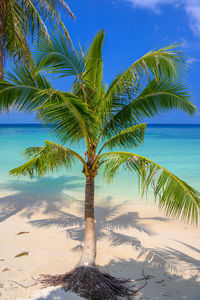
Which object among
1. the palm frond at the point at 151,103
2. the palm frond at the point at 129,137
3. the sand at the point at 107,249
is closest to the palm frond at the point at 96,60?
the palm frond at the point at 151,103

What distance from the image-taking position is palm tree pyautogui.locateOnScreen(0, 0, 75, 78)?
6203 millimetres

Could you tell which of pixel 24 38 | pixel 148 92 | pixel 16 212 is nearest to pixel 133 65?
pixel 148 92

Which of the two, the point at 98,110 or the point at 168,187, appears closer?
the point at 168,187

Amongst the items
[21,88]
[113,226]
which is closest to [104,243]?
[113,226]

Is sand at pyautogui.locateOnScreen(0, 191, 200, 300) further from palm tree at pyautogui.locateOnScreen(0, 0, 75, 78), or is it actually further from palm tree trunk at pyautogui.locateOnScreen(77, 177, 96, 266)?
palm tree at pyautogui.locateOnScreen(0, 0, 75, 78)

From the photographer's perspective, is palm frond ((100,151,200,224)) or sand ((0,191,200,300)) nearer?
palm frond ((100,151,200,224))

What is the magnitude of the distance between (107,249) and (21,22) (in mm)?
5619

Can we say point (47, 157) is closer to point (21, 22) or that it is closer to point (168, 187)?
point (168, 187)

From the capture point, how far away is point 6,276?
163 inches

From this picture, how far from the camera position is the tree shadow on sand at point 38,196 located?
823 centimetres

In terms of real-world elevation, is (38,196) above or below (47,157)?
below

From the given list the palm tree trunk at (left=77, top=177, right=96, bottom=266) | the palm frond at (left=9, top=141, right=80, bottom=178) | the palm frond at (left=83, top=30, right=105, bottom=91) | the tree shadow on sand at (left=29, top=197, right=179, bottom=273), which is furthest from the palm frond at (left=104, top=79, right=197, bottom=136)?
the tree shadow on sand at (left=29, top=197, right=179, bottom=273)

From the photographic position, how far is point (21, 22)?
22.0ft

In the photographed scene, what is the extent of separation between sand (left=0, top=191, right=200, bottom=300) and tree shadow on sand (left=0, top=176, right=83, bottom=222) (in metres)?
0.08
